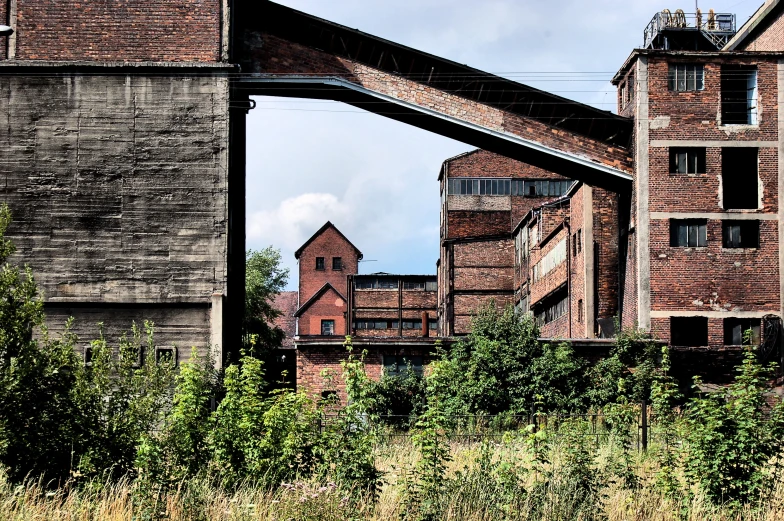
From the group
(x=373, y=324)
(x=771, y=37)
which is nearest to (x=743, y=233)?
(x=771, y=37)

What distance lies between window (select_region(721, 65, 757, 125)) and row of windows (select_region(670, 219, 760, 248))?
287cm

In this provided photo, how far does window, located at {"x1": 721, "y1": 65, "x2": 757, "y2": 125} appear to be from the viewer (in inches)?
1076

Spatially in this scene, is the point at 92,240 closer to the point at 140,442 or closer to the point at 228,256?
the point at 228,256

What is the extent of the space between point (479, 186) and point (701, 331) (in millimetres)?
21980

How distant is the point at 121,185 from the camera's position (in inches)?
944

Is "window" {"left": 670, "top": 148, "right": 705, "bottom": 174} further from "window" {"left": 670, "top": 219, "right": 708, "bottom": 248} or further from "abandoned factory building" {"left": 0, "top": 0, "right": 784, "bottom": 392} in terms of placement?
"window" {"left": 670, "top": 219, "right": 708, "bottom": 248}

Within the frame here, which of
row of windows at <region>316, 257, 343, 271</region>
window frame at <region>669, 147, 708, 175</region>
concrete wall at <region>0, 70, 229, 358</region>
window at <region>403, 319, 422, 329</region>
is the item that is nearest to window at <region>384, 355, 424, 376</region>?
concrete wall at <region>0, 70, 229, 358</region>

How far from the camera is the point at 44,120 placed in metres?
24.0

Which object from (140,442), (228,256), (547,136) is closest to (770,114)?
(547,136)

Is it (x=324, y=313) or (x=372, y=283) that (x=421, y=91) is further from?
(x=324, y=313)

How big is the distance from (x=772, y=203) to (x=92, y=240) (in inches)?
705

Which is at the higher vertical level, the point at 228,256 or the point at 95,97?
the point at 95,97

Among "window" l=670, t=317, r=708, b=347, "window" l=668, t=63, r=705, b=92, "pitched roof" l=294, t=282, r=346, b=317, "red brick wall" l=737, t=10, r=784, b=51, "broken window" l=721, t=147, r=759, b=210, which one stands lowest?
"window" l=670, t=317, r=708, b=347

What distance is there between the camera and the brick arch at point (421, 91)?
26.5 metres
